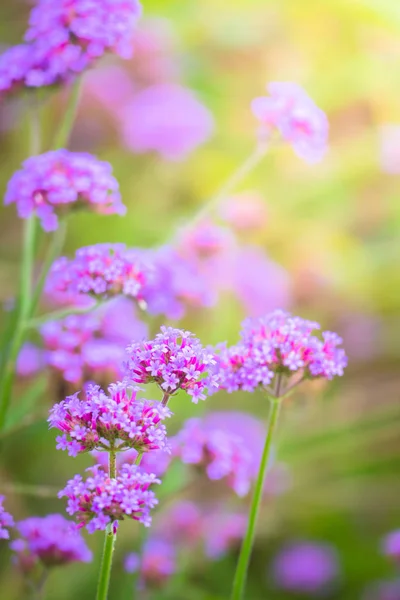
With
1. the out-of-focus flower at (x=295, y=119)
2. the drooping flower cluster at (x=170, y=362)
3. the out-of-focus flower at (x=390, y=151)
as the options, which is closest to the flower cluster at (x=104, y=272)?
the drooping flower cluster at (x=170, y=362)

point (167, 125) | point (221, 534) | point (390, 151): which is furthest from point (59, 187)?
point (390, 151)

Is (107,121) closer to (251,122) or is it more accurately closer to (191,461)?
(251,122)

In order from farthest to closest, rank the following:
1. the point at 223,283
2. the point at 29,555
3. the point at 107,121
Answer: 1. the point at 107,121
2. the point at 223,283
3. the point at 29,555

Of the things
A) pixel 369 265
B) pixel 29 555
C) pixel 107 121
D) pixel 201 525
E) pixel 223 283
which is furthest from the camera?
pixel 107 121

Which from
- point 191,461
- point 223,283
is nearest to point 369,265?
point 223,283

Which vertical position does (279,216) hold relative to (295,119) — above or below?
above

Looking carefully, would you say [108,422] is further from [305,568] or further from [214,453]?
[305,568]

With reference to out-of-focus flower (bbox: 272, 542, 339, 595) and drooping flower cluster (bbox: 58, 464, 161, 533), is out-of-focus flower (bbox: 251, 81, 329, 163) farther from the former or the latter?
out-of-focus flower (bbox: 272, 542, 339, 595)
